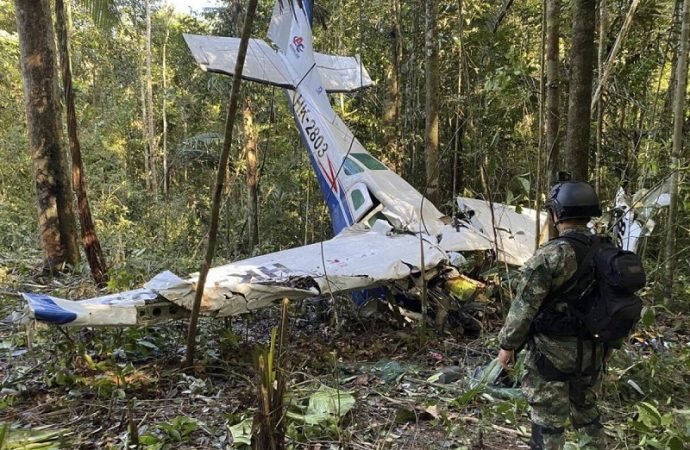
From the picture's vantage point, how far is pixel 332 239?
6703 mm

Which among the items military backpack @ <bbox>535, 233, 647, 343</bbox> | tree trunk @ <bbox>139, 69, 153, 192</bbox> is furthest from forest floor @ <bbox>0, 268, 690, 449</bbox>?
tree trunk @ <bbox>139, 69, 153, 192</bbox>

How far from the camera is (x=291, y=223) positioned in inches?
529

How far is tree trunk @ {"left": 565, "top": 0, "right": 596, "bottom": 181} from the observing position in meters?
4.25

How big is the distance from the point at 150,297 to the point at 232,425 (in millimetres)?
1543

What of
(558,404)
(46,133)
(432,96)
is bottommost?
(558,404)

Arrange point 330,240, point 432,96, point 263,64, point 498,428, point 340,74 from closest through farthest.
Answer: point 498,428, point 330,240, point 432,96, point 263,64, point 340,74

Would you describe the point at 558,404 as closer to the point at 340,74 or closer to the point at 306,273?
the point at 306,273

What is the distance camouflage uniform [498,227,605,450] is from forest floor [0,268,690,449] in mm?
206

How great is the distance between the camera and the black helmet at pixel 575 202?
2793 mm

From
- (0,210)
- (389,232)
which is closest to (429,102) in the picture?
Result: (389,232)

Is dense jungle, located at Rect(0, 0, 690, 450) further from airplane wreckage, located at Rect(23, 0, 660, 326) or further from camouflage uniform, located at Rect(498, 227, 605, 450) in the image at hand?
airplane wreckage, located at Rect(23, 0, 660, 326)

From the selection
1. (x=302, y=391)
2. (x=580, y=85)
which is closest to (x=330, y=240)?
(x=302, y=391)

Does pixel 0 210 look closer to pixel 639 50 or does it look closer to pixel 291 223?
pixel 291 223

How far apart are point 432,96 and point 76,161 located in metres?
5.69
